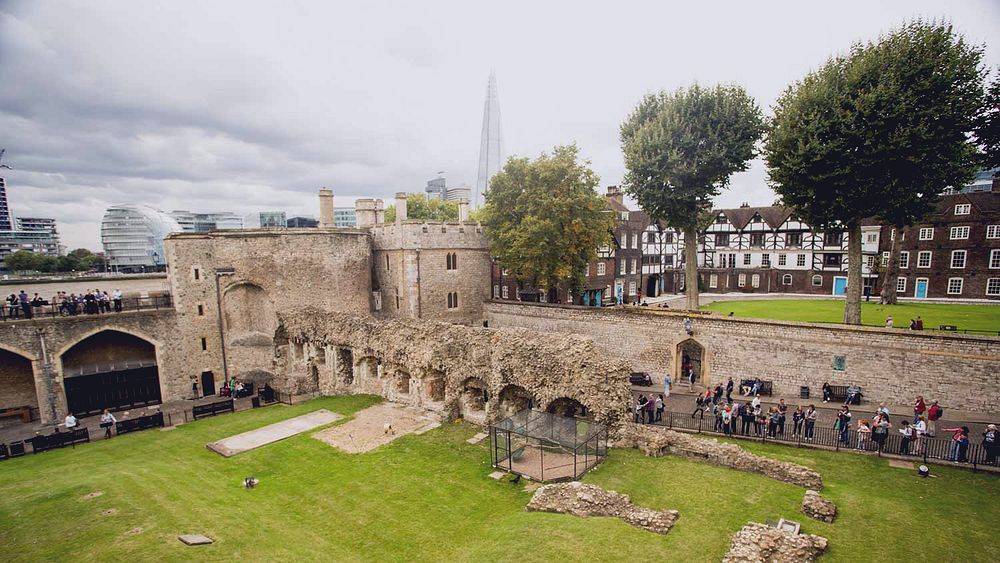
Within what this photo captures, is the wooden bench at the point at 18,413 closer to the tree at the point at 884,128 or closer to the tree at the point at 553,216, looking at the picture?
the tree at the point at 553,216

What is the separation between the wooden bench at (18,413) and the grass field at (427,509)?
8.17m

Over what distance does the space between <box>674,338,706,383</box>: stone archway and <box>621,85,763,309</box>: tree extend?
742 centimetres

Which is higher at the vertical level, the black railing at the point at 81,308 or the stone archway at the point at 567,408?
the black railing at the point at 81,308

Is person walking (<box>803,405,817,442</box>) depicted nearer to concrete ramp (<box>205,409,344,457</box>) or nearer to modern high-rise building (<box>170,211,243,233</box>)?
concrete ramp (<box>205,409,344,457</box>)

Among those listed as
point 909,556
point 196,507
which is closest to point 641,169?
point 909,556

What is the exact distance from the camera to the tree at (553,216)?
28703 millimetres

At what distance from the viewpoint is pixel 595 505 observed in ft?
39.8

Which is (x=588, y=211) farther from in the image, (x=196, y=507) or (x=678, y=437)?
(x=196, y=507)

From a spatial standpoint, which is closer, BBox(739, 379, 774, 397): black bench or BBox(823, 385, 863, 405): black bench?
BBox(823, 385, 863, 405): black bench

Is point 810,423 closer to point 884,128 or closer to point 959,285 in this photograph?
point 884,128

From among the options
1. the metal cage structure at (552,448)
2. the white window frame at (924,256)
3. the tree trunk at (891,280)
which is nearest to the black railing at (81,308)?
the metal cage structure at (552,448)

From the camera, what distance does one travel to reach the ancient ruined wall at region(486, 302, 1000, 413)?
18438 mm

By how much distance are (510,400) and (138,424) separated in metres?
18.5


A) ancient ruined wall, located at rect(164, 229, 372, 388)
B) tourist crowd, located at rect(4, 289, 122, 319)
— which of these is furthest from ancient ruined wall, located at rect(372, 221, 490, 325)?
tourist crowd, located at rect(4, 289, 122, 319)
